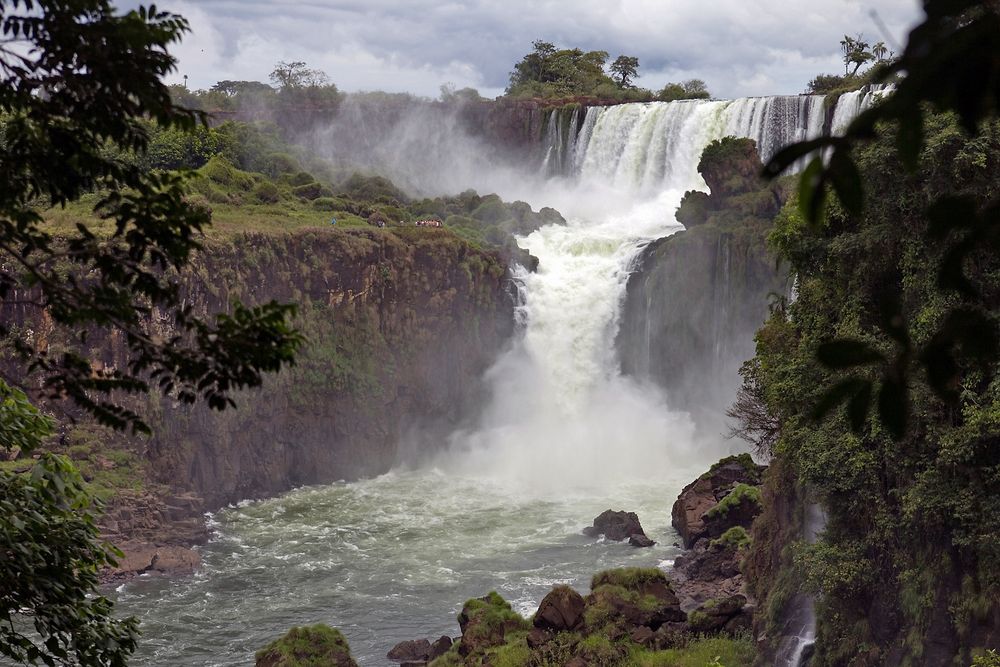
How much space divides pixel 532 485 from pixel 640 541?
8280mm

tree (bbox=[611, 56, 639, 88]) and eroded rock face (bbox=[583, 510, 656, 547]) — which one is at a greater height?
tree (bbox=[611, 56, 639, 88])

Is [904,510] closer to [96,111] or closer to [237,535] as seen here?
[96,111]

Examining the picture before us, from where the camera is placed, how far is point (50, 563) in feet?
22.2

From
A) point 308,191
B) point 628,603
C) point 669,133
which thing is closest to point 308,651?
point 628,603

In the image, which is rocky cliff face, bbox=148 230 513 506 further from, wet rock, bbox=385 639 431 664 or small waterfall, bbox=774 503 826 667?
small waterfall, bbox=774 503 826 667

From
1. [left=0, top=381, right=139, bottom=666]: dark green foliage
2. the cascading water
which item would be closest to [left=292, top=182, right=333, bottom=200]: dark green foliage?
the cascading water

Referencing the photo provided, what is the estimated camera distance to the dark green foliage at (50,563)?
6367 mm

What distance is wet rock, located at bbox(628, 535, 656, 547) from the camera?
28844mm

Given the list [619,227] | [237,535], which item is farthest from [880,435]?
[619,227]

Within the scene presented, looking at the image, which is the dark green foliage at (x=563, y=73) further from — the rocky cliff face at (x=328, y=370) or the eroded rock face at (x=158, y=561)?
the eroded rock face at (x=158, y=561)

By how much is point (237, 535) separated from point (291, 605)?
612 cm

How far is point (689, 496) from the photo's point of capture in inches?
1188

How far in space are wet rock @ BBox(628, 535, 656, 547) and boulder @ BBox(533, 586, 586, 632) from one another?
25.2 feet

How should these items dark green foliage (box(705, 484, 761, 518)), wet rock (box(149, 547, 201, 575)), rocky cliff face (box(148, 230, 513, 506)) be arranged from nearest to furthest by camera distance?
1. wet rock (box(149, 547, 201, 575))
2. dark green foliage (box(705, 484, 761, 518))
3. rocky cliff face (box(148, 230, 513, 506))
